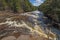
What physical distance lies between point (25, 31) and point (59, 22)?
32.9 ft

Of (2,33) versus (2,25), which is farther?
(2,25)

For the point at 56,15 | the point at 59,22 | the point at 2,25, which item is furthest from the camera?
the point at 56,15

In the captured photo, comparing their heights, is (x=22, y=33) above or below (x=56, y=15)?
above

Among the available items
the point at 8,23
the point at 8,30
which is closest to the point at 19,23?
the point at 8,23

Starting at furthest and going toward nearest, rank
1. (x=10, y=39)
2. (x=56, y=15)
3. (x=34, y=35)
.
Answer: (x=56, y=15) → (x=34, y=35) → (x=10, y=39)

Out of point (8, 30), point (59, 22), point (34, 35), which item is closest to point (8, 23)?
point (8, 30)

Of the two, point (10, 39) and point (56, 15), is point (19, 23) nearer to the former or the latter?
point (10, 39)

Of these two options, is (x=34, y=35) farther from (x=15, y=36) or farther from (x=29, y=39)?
(x=15, y=36)

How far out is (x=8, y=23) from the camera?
8.30m

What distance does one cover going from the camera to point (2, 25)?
8.12 m

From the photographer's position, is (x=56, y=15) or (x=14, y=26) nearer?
(x=14, y=26)

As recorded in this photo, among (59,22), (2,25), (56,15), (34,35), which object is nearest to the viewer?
(34,35)

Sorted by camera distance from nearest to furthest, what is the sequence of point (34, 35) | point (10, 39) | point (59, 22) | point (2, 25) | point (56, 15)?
point (10, 39), point (34, 35), point (2, 25), point (59, 22), point (56, 15)

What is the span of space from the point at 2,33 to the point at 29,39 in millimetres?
1187
